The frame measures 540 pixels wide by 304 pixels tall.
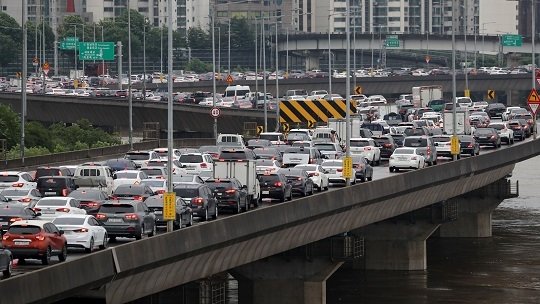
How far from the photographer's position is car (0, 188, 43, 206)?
57.0m

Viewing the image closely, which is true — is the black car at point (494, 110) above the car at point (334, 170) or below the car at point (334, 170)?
above

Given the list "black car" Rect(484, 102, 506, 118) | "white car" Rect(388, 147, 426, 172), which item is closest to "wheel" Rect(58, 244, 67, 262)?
"white car" Rect(388, 147, 426, 172)

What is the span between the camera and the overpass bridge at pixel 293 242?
41.9 m

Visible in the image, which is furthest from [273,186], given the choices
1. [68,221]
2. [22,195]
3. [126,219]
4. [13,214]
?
[68,221]

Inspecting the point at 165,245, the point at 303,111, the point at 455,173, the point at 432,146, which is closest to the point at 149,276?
the point at 165,245

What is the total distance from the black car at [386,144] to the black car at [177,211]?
4145 cm

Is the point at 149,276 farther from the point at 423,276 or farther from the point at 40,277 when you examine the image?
the point at 423,276

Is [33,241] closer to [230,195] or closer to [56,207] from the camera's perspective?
[56,207]

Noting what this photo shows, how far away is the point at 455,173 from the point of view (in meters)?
79.6

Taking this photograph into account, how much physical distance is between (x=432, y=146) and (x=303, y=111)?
20.3 metres

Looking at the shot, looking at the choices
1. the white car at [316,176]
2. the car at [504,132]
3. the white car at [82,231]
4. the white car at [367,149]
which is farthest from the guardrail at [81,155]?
the white car at [82,231]

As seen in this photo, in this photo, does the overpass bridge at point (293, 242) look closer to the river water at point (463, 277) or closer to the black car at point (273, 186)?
the river water at point (463, 277)

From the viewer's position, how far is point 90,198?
5594 centimetres

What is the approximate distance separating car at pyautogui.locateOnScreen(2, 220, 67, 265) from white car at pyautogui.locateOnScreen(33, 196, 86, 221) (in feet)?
21.2
